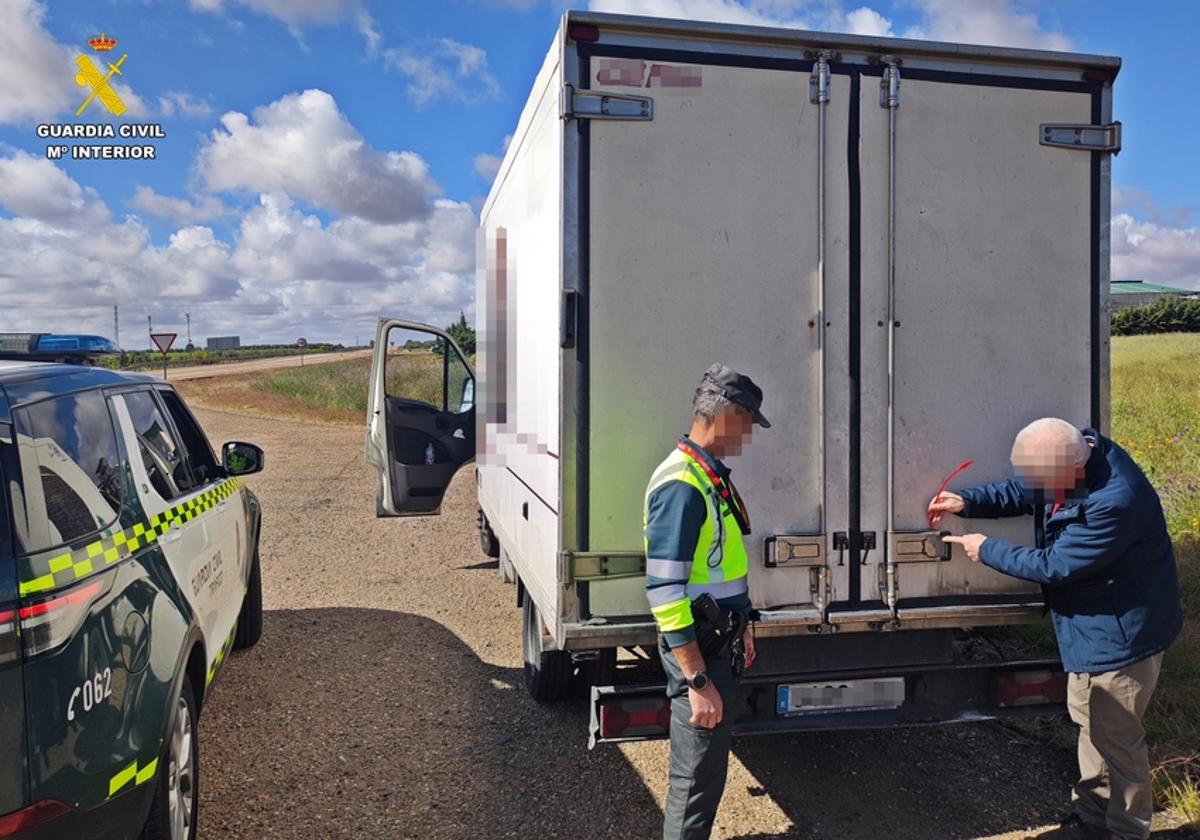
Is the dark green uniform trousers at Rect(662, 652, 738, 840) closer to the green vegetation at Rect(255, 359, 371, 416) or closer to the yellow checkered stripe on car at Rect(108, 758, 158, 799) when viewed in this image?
the yellow checkered stripe on car at Rect(108, 758, 158, 799)

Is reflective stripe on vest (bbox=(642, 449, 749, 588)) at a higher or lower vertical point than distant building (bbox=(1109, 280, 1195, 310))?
lower

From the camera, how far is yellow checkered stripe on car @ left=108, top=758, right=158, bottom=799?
7.96 feet

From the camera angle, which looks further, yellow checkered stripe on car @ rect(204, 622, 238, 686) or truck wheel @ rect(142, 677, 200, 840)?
yellow checkered stripe on car @ rect(204, 622, 238, 686)

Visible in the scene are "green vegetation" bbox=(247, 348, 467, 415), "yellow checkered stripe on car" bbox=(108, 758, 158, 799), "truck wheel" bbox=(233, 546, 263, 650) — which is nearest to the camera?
"yellow checkered stripe on car" bbox=(108, 758, 158, 799)

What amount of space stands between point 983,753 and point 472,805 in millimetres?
2421

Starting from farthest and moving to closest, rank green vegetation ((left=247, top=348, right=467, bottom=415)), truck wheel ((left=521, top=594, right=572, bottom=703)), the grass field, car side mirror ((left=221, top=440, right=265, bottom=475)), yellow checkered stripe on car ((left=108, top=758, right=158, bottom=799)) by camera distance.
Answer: green vegetation ((left=247, top=348, right=467, bottom=415)), car side mirror ((left=221, top=440, right=265, bottom=475)), truck wheel ((left=521, top=594, right=572, bottom=703)), the grass field, yellow checkered stripe on car ((left=108, top=758, right=158, bottom=799))

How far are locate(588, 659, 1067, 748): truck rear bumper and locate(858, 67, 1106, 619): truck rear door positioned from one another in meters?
0.30

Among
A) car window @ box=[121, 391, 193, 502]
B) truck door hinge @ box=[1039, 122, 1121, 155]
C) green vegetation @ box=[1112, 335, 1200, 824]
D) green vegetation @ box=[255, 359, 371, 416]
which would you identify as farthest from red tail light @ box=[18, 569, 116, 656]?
green vegetation @ box=[255, 359, 371, 416]

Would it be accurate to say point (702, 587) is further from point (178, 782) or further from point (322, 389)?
point (322, 389)

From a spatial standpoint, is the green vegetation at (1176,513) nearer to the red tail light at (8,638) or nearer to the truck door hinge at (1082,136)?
the truck door hinge at (1082,136)

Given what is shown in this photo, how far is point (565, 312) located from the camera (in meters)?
3.29

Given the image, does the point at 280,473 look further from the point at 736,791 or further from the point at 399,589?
the point at 736,791

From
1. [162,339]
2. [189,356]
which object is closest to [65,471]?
[162,339]

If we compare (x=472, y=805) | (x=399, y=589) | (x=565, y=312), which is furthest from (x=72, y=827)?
(x=399, y=589)
